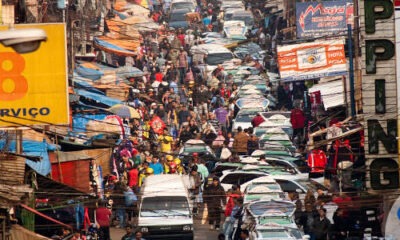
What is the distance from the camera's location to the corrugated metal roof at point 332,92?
45.6 m

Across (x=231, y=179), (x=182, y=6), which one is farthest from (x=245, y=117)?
(x=182, y=6)

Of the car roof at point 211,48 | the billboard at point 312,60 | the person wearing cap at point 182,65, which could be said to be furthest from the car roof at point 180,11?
the billboard at point 312,60

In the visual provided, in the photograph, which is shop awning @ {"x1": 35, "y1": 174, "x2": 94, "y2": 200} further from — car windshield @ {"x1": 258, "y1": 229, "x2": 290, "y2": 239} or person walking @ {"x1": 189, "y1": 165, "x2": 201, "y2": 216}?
person walking @ {"x1": 189, "y1": 165, "x2": 201, "y2": 216}

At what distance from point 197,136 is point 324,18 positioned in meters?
5.53

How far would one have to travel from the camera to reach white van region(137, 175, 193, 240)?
37094mm

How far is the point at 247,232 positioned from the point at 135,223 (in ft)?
14.3

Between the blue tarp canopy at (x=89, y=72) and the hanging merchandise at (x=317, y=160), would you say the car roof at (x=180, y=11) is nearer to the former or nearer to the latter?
the blue tarp canopy at (x=89, y=72)

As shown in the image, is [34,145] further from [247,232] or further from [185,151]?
[185,151]

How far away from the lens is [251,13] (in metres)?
81.6

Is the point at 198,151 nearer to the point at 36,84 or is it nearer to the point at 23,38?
the point at 36,84

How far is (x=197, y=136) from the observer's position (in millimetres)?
48219

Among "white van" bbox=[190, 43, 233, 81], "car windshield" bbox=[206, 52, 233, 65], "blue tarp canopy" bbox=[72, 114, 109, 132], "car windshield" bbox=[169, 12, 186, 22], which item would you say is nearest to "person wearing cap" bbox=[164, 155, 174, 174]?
"blue tarp canopy" bbox=[72, 114, 109, 132]

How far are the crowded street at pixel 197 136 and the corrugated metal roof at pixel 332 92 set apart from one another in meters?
0.07

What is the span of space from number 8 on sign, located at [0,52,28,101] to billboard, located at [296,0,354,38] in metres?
20.0
